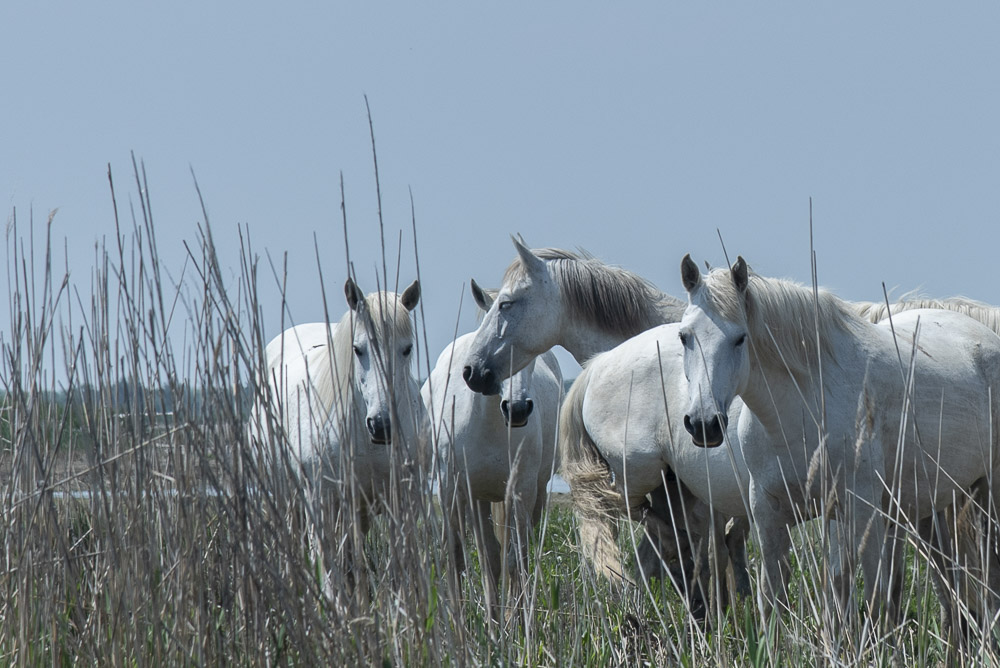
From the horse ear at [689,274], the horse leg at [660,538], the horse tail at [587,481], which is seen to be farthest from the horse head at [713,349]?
the horse leg at [660,538]

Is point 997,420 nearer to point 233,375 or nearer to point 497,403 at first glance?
point 497,403

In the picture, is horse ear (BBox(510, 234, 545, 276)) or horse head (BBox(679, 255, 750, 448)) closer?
horse head (BBox(679, 255, 750, 448))

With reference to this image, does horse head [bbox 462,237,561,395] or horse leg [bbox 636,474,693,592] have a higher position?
horse head [bbox 462,237,561,395]

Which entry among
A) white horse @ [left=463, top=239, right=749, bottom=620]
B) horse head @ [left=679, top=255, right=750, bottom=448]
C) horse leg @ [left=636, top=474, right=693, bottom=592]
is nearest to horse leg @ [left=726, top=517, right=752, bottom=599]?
white horse @ [left=463, top=239, right=749, bottom=620]

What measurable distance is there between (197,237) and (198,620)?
837 mm

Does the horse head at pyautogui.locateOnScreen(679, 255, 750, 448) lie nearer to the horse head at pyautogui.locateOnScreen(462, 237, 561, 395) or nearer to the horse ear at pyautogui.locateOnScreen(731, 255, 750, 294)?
the horse ear at pyautogui.locateOnScreen(731, 255, 750, 294)

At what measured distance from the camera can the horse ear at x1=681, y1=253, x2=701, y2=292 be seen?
12.2 feet

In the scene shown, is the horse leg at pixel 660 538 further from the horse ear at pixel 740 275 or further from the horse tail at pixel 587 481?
the horse ear at pixel 740 275

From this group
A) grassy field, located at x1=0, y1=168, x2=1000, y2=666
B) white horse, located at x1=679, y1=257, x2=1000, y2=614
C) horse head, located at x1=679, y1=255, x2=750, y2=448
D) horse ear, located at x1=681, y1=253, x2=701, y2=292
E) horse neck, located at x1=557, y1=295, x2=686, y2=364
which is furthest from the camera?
horse neck, located at x1=557, y1=295, x2=686, y2=364

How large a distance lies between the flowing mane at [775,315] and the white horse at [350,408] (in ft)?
3.62

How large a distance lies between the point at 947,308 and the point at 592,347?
1712mm

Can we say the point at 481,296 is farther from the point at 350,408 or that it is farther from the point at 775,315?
the point at 350,408

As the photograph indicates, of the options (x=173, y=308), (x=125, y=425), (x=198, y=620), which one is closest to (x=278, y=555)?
(x=198, y=620)

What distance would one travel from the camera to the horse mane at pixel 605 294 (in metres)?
5.23
